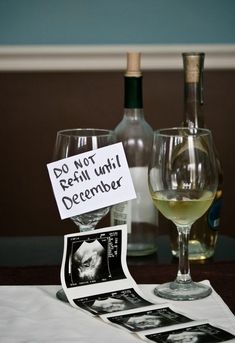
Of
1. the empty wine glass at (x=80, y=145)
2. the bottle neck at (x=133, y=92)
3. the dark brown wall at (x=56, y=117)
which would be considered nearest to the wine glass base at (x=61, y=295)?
the empty wine glass at (x=80, y=145)

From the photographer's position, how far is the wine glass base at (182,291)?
1044mm

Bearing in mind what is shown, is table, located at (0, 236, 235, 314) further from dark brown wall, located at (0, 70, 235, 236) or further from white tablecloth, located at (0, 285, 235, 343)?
dark brown wall, located at (0, 70, 235, 236)

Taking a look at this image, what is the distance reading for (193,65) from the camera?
4.02ft

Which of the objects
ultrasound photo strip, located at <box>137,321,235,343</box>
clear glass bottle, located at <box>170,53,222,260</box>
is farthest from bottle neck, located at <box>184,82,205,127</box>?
ultrasound photo strip, located at <box>137,321,235,343</box>

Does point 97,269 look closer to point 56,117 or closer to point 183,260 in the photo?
point 183,260

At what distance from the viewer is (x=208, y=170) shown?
3.39ft

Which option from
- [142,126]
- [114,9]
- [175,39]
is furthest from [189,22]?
[142,126]

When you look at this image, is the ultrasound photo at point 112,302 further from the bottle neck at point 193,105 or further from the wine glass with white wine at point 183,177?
the bottle neck at point 193,105

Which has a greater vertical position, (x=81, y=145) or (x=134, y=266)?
(x=81, y=145)

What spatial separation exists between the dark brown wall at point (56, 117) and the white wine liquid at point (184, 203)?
1.33 meters

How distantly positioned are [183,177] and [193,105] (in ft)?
0.90

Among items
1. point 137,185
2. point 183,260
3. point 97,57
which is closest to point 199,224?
point 137,185

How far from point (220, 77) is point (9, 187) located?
699 millimetres

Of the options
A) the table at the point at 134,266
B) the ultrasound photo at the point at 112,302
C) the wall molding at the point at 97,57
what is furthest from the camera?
the wall molding at the point at 97,57
